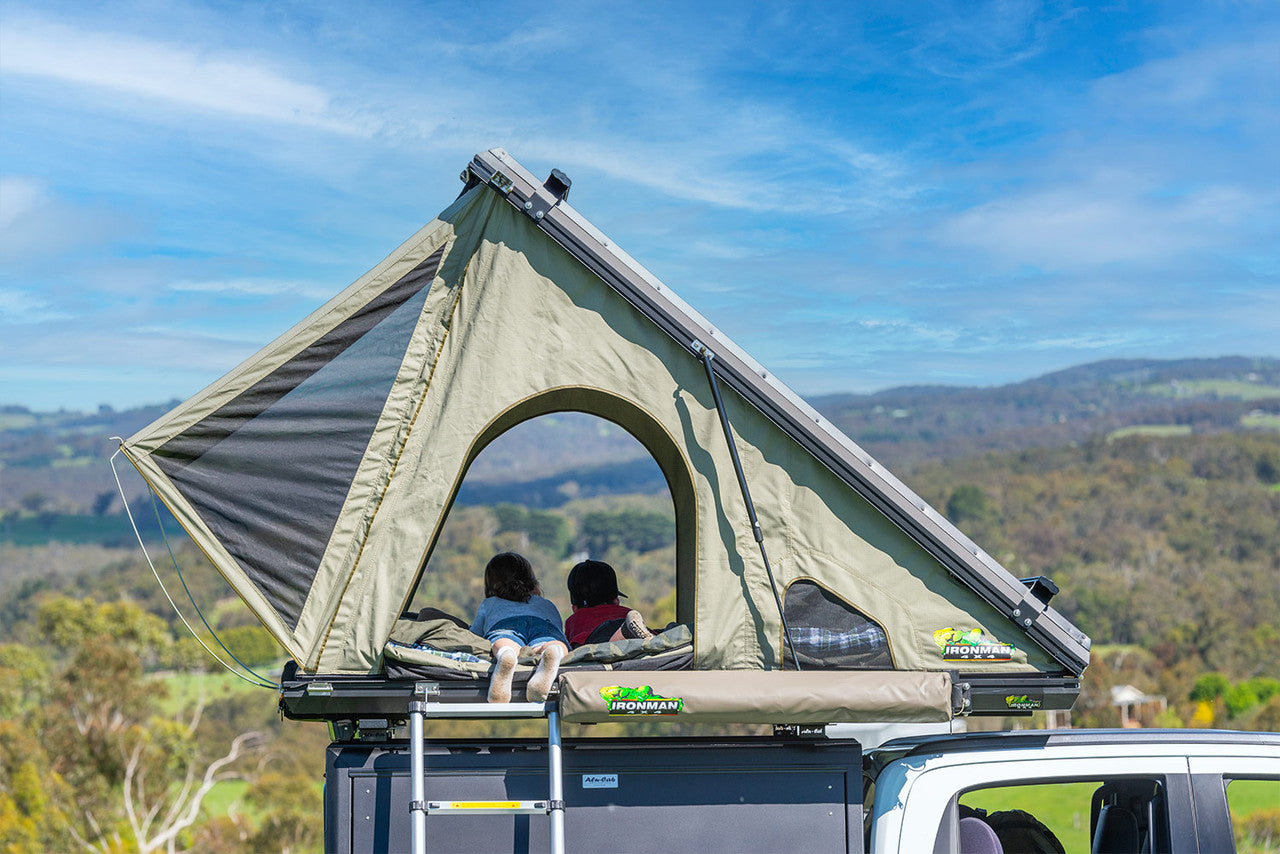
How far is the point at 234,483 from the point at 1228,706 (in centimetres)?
6260

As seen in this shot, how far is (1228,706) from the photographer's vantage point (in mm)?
Result: 56500

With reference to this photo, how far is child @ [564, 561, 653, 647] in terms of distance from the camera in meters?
5.54

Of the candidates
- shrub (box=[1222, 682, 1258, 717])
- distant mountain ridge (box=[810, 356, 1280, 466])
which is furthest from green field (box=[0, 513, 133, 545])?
shrub (box=[1222, 682, 1258, 717])

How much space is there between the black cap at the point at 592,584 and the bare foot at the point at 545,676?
1.95m

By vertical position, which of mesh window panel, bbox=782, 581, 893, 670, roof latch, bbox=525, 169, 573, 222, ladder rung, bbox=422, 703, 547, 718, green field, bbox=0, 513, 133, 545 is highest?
green field, bbox=0, 513, 133, 545

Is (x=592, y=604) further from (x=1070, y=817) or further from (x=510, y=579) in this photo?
(x=1070, y=817)

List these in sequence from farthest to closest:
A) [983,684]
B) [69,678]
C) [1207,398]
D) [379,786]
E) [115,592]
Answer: [1207,398]
[115,592]
[69,678]
[983,684]
[379,786]

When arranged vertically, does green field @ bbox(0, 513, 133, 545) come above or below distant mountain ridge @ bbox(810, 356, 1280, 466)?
below

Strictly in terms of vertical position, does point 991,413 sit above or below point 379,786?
above

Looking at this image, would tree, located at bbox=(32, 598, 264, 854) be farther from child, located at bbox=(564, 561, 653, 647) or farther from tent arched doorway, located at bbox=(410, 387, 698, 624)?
child, located at bbox=(564, 561, 653, 647)

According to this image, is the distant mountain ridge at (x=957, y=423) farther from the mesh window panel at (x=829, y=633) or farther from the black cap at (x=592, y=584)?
the mesh window panel at (x=829, y=633)

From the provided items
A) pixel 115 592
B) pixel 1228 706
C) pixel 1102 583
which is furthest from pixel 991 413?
pixel 115 592

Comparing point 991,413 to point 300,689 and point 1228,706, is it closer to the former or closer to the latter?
point 1228,706

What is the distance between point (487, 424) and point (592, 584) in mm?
1931
